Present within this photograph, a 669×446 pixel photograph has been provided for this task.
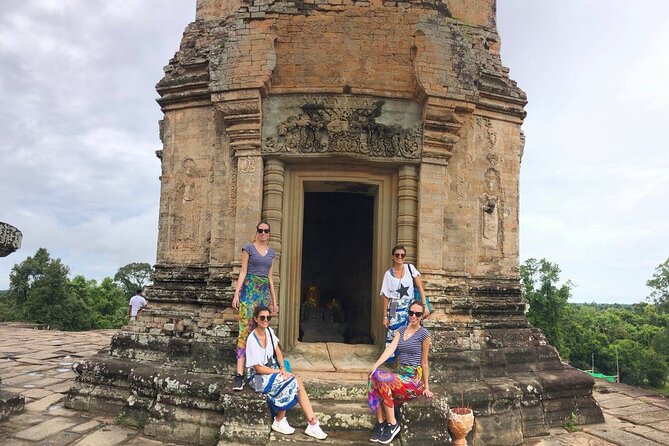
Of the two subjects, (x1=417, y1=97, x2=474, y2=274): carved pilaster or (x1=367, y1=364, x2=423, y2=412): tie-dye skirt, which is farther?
(x1=417, y1=97, x2=474, y2=274): carved pilaster

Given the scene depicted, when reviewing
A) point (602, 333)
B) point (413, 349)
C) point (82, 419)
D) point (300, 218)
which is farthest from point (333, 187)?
point (602, 333)

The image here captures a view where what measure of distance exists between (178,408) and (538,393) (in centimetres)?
463

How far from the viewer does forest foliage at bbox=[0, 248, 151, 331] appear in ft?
91.0

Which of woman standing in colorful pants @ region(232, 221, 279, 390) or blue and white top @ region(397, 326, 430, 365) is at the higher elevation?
woman standing in colorful pants @ region(232, 221, 279, 390)

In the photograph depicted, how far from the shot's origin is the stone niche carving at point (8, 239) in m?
6.05

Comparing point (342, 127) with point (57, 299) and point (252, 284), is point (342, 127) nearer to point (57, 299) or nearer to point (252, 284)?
point (252, 284)

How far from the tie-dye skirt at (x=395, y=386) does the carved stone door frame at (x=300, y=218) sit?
199cm

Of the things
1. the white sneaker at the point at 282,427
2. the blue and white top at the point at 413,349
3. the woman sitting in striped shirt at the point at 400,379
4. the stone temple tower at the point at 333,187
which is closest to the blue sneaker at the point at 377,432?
the woman sitting in striped shirt at the point at 400,379

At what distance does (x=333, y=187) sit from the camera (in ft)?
25.5

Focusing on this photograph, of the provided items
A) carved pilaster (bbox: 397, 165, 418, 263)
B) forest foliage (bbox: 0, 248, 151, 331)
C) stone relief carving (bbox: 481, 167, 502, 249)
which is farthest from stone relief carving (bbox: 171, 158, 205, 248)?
forest foliage (bbox: 0, 248, 151, 331)

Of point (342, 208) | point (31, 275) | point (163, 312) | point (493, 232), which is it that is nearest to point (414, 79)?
point (493, 232)

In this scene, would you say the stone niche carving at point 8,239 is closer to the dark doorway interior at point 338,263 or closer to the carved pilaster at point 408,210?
the carved pilaster at point 408,210

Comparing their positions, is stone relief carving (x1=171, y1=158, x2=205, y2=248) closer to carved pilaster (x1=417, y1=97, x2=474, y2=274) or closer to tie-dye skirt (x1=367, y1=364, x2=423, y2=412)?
carved pilaster (x1=417, y1=97, x2=474, y2=274)

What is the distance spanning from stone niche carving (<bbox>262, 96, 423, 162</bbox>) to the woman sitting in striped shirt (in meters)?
2.64
